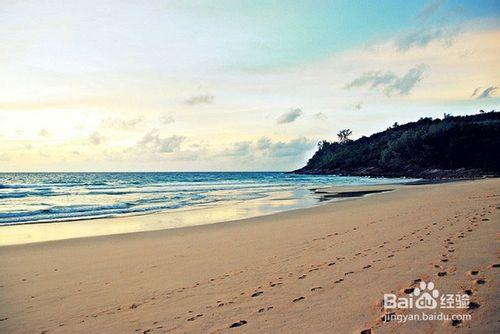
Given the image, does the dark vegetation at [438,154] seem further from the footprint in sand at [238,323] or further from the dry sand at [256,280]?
the footprint in sand at [238,323]

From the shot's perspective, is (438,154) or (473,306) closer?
(473,306)

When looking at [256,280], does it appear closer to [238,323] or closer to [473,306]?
[238,323]

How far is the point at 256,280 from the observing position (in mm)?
6594

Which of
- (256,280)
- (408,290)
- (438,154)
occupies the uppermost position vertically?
(438,154)

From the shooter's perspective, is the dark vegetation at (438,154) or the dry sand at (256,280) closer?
the dry sand at (256,280)

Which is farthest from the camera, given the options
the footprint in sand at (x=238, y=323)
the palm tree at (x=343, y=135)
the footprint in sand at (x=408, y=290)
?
the palm tree at (x=343, y=135)

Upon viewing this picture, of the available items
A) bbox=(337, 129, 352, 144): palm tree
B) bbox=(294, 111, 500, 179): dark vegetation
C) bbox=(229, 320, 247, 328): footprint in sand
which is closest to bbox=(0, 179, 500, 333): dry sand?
bbox=(229, 320, 247, 328): footprint in sand

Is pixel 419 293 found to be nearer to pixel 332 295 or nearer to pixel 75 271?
pixel 332 295

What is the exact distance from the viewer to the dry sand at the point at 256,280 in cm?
451

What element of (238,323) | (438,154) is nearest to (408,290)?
(238,323)

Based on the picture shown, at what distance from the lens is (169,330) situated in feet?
15.2

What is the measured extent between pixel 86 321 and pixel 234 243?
5932 millimetres

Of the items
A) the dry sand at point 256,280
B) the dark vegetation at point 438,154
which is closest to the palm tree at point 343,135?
the dark vegetation at point 438,154

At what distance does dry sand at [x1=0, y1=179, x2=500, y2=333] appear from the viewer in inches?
177
